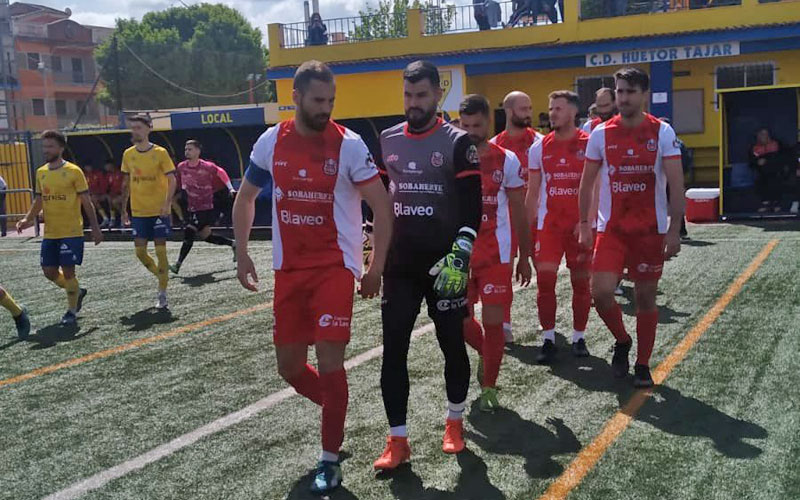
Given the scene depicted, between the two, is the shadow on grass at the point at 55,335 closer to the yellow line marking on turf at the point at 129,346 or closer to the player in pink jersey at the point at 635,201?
the yellow line marking on turf at the point at 129,346

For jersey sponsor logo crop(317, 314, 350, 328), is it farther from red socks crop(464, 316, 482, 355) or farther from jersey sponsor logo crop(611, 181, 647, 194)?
jersey sponsor logo crop(611, 181, 647, 194)

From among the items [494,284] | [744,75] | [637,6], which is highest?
[637,6]

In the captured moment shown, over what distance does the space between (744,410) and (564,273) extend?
5976 mm

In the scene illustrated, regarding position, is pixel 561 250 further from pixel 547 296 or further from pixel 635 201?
pixel 635 201

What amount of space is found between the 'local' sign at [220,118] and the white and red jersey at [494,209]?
3023 centimetres

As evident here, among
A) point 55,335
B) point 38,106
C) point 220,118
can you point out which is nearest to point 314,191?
A: point 55,335

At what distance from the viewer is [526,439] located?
4.83m

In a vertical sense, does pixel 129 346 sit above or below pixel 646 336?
below

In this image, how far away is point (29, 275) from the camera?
13.4 m

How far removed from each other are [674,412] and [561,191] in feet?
6.62

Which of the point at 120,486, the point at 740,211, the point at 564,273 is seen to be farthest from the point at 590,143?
the point at 740,211

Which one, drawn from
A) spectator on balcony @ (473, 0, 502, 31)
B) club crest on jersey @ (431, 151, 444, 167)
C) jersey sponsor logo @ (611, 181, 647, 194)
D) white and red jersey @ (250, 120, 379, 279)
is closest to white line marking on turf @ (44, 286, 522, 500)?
white and red jersey @ (250, 120, 379, 279)

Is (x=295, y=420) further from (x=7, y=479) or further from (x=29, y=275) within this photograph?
(x=29, y=275)

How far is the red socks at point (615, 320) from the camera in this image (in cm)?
593
